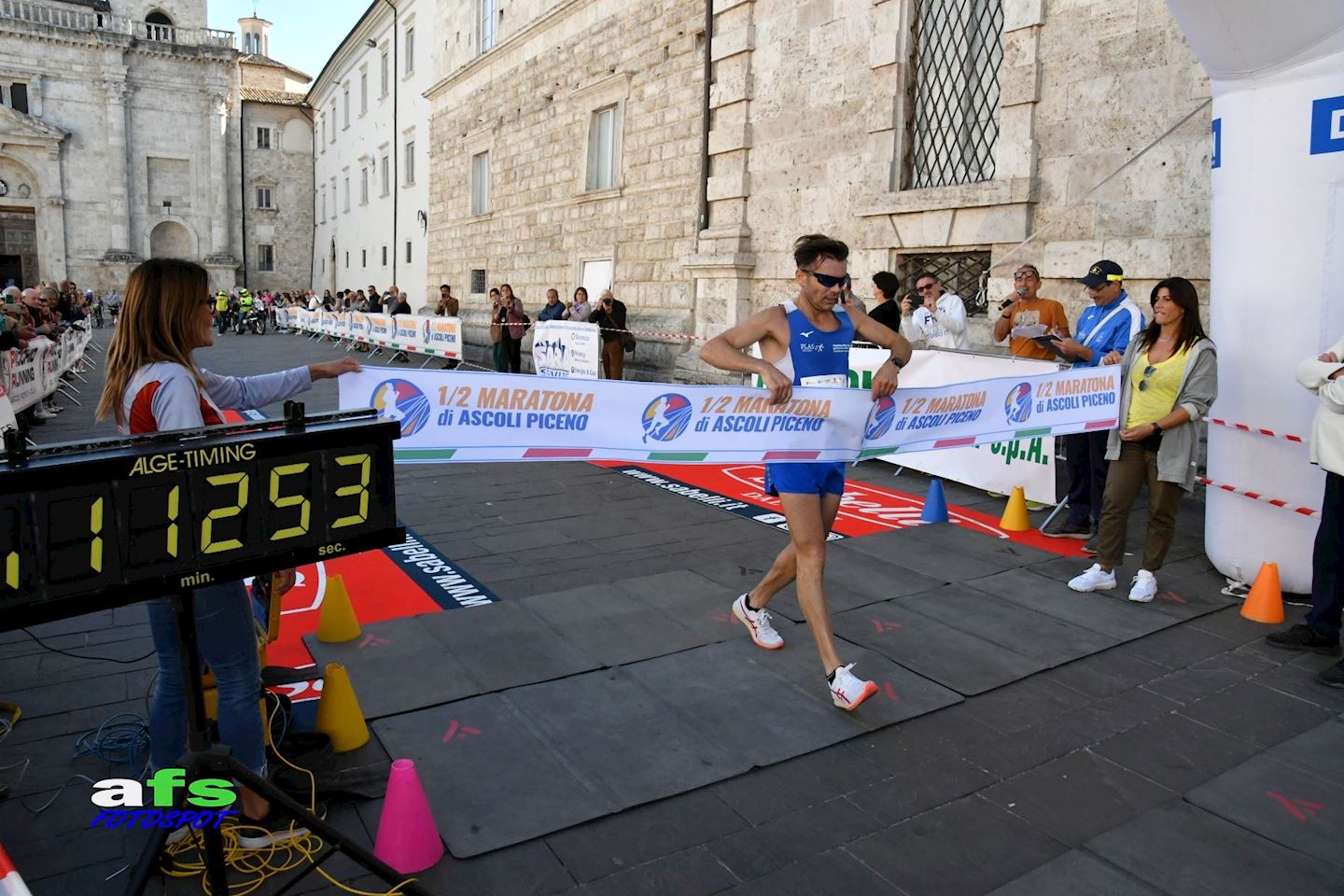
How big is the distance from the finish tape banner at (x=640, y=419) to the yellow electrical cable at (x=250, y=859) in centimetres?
146

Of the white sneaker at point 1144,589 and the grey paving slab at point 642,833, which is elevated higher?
the white sneaker at point 1144,589

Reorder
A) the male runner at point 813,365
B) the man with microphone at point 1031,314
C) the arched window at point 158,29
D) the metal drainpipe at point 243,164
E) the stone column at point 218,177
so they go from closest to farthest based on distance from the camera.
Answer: the male runner at point 813,365
the man with microphone at point 1031,314
the stone column at point 218,177
the arched window at point 158,29
the metal drainpipe at point 243,164

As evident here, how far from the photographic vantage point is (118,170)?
50.3m

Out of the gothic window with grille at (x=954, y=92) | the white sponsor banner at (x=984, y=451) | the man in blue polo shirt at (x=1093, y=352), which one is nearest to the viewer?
the man in blue polo shirt at (x=1093, y=352)

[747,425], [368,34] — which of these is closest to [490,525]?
[747,425]

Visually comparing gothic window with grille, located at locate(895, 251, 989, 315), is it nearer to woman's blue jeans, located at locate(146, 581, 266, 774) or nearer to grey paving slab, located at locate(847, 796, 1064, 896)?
grey paving slab, located at locate(847, 796, 1064, 896)

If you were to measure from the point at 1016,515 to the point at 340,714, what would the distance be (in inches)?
220

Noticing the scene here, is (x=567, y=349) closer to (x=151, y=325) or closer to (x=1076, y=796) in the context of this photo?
(x=151, y=325)

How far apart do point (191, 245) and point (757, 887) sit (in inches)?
2320

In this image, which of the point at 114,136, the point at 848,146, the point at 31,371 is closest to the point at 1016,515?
the point at 848,146

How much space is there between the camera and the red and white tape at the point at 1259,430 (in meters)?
5.57

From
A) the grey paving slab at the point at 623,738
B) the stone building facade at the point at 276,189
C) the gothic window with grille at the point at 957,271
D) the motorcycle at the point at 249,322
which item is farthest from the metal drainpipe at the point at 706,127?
the stone building facade at the point at 276,189

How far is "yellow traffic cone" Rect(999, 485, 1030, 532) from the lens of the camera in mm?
7367

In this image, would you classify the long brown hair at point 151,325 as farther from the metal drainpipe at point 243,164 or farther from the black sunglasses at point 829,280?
the metal drainpipe at point 243,164
